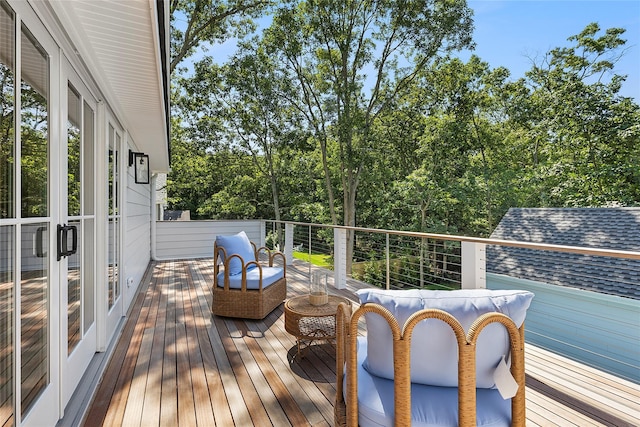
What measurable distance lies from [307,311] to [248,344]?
73 cm

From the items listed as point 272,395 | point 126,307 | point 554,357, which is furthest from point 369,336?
point 126,307

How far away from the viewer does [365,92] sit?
40.5ft

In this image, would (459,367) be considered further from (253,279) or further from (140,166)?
(140,166)

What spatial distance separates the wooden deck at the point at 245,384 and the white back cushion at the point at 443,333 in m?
0.86

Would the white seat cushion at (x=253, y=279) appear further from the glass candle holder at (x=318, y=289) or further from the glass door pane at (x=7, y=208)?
the glass door pane at (x=7, y=208)

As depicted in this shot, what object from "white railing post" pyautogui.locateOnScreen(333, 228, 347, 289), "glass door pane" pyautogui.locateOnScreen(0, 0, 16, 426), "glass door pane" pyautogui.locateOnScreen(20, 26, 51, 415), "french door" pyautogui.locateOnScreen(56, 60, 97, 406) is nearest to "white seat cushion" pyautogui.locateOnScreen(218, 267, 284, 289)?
"white railing post" pyautogui.locateOnScreen(333, 228, 347, 289)

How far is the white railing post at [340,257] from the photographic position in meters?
5.00

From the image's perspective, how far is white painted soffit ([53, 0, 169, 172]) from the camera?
165 cm

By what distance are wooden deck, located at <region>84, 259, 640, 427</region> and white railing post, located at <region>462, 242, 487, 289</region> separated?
2.17ft

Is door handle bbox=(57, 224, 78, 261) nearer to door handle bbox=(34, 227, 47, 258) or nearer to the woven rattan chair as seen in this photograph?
door handle bbox=(34, 227, 47, 258)

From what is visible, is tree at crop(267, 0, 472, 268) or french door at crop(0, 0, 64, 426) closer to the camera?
french door at crop(0, 0, 64, 426)

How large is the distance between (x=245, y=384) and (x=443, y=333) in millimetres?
1598

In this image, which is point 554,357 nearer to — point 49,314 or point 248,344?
point 248,344

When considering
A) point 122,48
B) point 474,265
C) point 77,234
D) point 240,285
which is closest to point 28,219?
point 77,234
